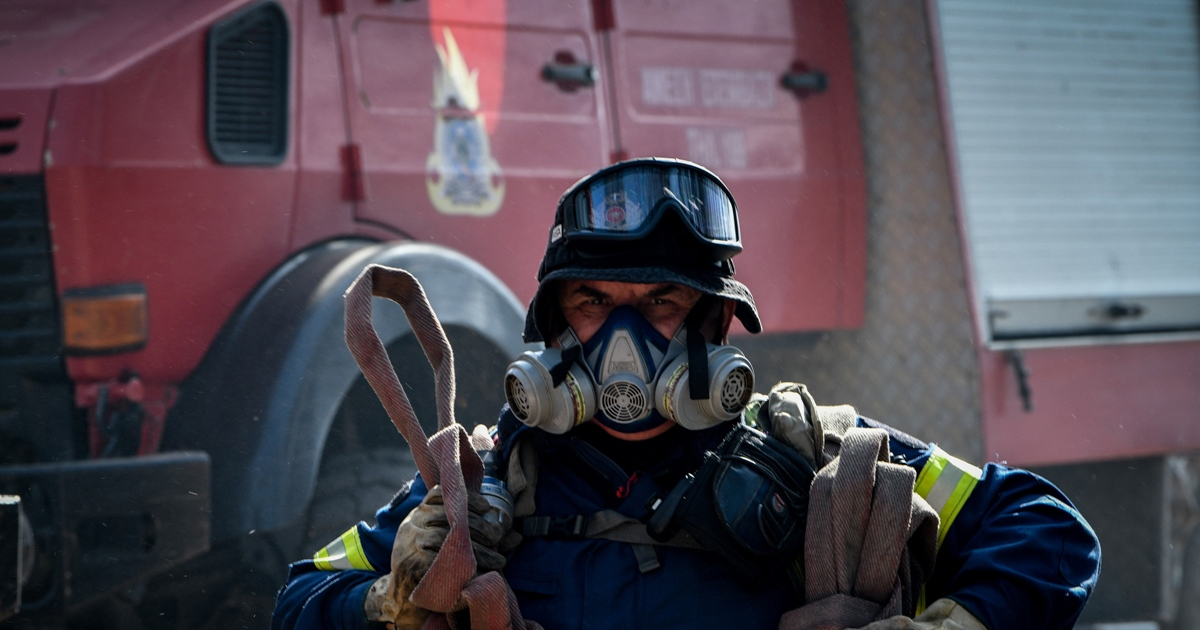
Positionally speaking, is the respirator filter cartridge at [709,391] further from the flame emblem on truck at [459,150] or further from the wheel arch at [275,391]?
the flame emblem on truck at [459,150]

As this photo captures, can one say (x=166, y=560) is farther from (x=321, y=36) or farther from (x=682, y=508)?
(x=682, y=508)

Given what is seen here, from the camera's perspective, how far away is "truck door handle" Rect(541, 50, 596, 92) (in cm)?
428

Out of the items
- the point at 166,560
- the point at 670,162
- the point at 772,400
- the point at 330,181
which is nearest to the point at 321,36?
the point at 330,181

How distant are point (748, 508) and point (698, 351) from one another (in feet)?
1.00

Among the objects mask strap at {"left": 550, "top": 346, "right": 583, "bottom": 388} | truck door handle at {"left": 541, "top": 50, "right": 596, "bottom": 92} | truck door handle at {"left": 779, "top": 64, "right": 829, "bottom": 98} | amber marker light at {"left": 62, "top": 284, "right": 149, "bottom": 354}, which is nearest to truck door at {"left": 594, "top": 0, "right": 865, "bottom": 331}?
truck door handle at {"left": 779, "top": 64, "right": 829, "bottom": 98}

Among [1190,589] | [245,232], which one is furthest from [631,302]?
[1190,589]

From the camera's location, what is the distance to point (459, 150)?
407 cm

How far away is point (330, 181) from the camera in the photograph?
12.6 ft

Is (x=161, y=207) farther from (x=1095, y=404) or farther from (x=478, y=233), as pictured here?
(x=1095, y=404)

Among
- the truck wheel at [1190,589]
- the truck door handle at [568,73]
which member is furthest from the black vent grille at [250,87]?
the truck wheel at [1190,589]

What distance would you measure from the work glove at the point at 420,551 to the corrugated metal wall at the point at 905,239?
10.1 ft

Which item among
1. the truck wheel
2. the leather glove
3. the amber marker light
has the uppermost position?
the amber marker light

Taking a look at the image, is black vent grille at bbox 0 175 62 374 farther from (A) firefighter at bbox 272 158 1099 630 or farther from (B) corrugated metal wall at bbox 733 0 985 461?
(B) corrugated metal wall at bbox 733 0 985 461

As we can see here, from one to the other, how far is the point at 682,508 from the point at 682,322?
36 cm
